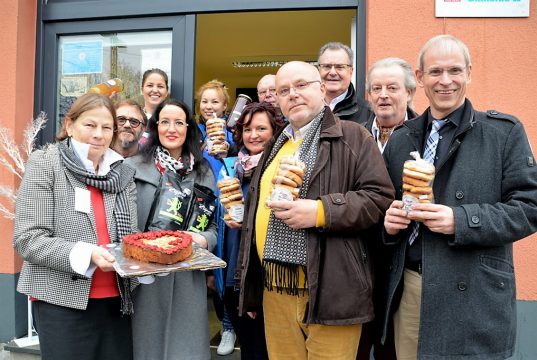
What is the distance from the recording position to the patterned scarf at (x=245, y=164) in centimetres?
288

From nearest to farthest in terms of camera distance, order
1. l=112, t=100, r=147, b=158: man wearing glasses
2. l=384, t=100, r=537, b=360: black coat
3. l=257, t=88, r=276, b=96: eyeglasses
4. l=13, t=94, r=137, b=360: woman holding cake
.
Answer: l=384, t=100, r=537, b=360: black coat < l=13, t=94, r=137, b=360: woman holding cake < l=112, t=100, r=147, b=158: man wearing glasses < l=257, t=88, r=276, b=96: eyeglasses

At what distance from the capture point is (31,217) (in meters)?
2.28

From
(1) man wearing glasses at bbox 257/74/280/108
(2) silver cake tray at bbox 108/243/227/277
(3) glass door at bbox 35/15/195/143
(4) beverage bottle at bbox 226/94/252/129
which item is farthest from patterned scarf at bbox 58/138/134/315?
(3) glass door at bbox 35/15/195/143

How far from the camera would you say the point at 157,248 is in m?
2.24

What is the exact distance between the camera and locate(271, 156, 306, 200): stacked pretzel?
80.5 inches

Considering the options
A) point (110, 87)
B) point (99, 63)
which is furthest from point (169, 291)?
point (99, 63)

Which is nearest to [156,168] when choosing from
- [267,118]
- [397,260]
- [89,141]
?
[89,141]

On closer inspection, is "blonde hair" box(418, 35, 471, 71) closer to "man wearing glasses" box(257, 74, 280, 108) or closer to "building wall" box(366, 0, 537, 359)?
"man wearing glasses" box(257, 74, 280, 108)

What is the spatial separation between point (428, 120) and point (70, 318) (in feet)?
7.07

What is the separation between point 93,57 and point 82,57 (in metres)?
0.13

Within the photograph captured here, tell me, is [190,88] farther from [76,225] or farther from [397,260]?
[397,260]

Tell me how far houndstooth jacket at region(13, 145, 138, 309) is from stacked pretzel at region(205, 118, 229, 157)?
1056 millimetres

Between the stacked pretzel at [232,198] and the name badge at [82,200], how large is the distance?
0.78m

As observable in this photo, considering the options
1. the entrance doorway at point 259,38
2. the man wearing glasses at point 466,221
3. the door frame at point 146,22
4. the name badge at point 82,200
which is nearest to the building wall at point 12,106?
the door frame at point 146,22
